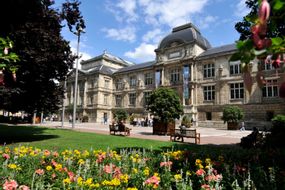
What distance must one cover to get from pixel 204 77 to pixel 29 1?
3526 centimetres

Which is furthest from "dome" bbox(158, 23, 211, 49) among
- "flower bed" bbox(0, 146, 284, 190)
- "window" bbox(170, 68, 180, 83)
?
"flower bed" bbox(0, 146, 284, 190)

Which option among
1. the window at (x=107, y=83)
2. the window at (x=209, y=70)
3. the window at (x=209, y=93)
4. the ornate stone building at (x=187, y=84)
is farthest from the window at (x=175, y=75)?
the window at (x=107, y=83)

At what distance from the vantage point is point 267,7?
1.17 meters

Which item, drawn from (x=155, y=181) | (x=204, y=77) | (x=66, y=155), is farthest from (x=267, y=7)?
(x=204, y=77)

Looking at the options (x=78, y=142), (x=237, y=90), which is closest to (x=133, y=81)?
(x=237, y=90)

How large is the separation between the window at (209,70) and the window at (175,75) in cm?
560

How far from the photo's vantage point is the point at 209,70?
42.4 metres

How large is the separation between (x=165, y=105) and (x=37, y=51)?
41.6 feet

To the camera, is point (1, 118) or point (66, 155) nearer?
point (66, 155)

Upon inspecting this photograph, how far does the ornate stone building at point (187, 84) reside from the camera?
36500mm

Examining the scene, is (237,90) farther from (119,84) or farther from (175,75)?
(119,84)

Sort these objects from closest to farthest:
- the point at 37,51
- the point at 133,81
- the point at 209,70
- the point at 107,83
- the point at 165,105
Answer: the point at 37,51, the point at 165,105, the point at 209,70, the point at 133,81, the point at 107,83

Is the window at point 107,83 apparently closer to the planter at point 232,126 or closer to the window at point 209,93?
the window at point 209,93

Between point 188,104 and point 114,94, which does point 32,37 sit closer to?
point 188,104
